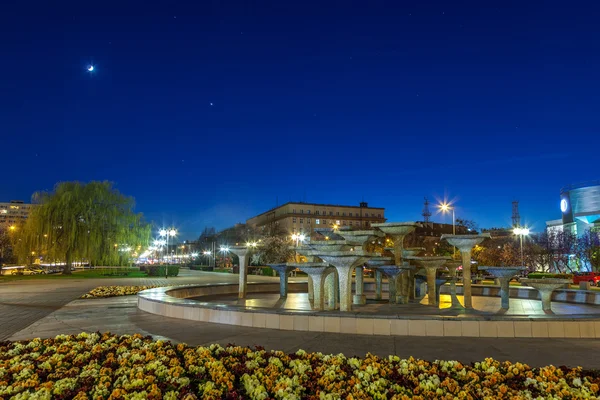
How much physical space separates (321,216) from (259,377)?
96.9 m

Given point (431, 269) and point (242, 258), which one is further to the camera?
point (242, 258)

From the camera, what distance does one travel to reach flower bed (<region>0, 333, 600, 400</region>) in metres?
5.14

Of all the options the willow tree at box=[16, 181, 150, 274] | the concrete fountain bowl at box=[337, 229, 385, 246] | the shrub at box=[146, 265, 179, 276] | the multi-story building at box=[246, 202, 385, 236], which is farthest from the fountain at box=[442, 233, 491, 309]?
the multi-story building at box=[246, 202, 385, 236]

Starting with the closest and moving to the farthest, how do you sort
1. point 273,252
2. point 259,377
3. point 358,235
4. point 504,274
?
1. point 259,377
2. point 504,274
3. point 358,235
4. point 273,252

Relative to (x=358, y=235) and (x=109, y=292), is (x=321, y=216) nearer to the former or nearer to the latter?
(x=109, y=292)

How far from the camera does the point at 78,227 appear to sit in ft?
121

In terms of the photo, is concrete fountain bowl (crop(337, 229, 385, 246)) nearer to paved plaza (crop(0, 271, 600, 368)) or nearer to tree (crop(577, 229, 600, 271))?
paved plaza (crop(0, 271, 600, 368))

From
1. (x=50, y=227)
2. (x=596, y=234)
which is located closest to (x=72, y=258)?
(x=50, y=227)

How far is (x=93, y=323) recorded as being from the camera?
11.1 metres

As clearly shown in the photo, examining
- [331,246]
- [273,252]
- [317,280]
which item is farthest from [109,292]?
[273,252]

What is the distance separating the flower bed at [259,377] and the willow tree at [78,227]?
106 ft

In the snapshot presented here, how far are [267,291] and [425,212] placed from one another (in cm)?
8332

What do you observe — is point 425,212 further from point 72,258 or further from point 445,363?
point 445,363

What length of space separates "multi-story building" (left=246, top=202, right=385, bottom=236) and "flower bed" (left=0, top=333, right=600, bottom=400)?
299 feet
